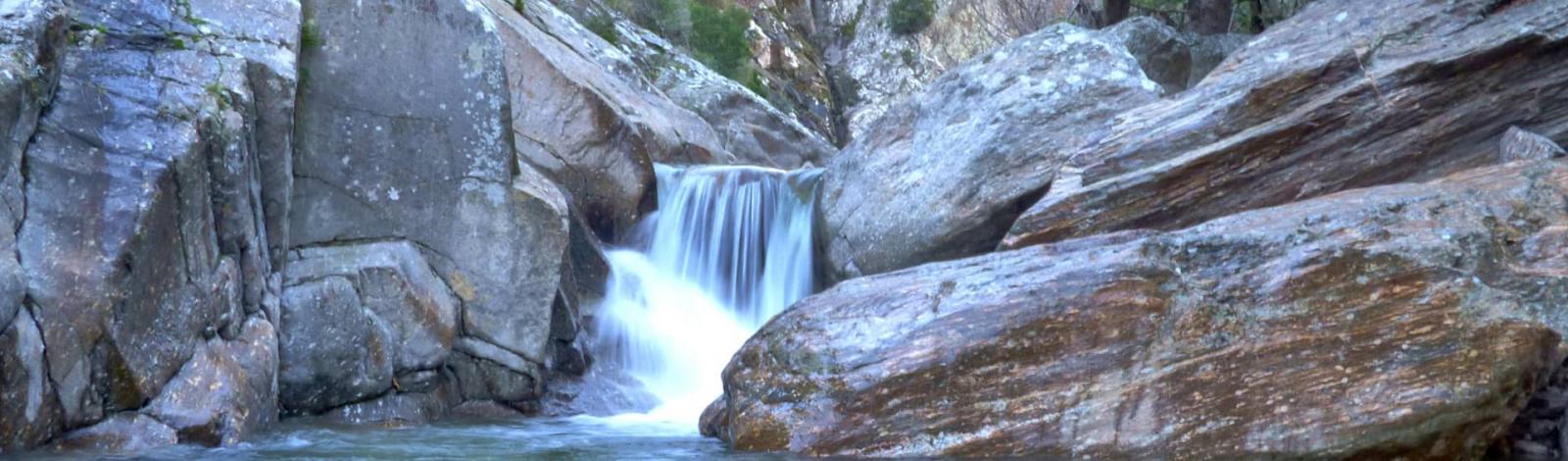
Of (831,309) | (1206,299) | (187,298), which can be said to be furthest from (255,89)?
(1206,299)

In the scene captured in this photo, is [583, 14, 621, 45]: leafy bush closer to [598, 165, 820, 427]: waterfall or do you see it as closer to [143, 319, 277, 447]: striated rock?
[598, 165, 820, 427]: waterfall

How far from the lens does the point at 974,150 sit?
9.82m

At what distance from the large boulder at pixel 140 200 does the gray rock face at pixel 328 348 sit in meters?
0.33

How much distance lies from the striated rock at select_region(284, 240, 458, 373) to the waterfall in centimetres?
184

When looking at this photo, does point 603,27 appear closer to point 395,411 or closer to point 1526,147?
point 395,411

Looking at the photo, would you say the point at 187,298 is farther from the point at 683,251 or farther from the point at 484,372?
the point at 683,251

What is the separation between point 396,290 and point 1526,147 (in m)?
6.60

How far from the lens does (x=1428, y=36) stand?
28.0 ft

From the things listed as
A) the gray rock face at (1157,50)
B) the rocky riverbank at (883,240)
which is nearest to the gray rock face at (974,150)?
the rocky riverbank at (883,240)

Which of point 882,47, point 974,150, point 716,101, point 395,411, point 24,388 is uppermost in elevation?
point 882,47

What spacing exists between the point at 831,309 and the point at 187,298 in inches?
125

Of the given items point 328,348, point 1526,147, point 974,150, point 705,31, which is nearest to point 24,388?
point 328,348

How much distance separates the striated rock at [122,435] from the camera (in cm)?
592

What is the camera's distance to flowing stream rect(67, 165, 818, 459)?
6.85m
